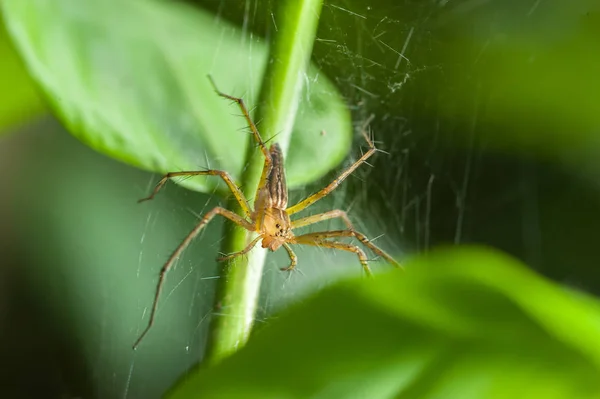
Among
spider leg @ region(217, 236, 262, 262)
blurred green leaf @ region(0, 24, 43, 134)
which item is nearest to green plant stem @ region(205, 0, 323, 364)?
spider leg @ region(217, 236, 262, 262)

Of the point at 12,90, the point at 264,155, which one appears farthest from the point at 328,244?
the point at 12,90

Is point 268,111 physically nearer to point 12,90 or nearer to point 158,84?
point 158,84

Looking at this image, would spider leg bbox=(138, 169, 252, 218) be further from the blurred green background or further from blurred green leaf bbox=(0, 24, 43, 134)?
blurred green leaf bbox=(0, 24, 43, 134)

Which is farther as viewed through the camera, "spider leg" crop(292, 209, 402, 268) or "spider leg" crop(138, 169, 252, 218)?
"spider leg" crop(292, 209, 402, 268)

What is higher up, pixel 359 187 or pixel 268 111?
pixel 268 111

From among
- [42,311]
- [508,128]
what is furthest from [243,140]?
[508,128]

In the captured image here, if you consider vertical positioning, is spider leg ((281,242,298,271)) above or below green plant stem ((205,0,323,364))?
below
